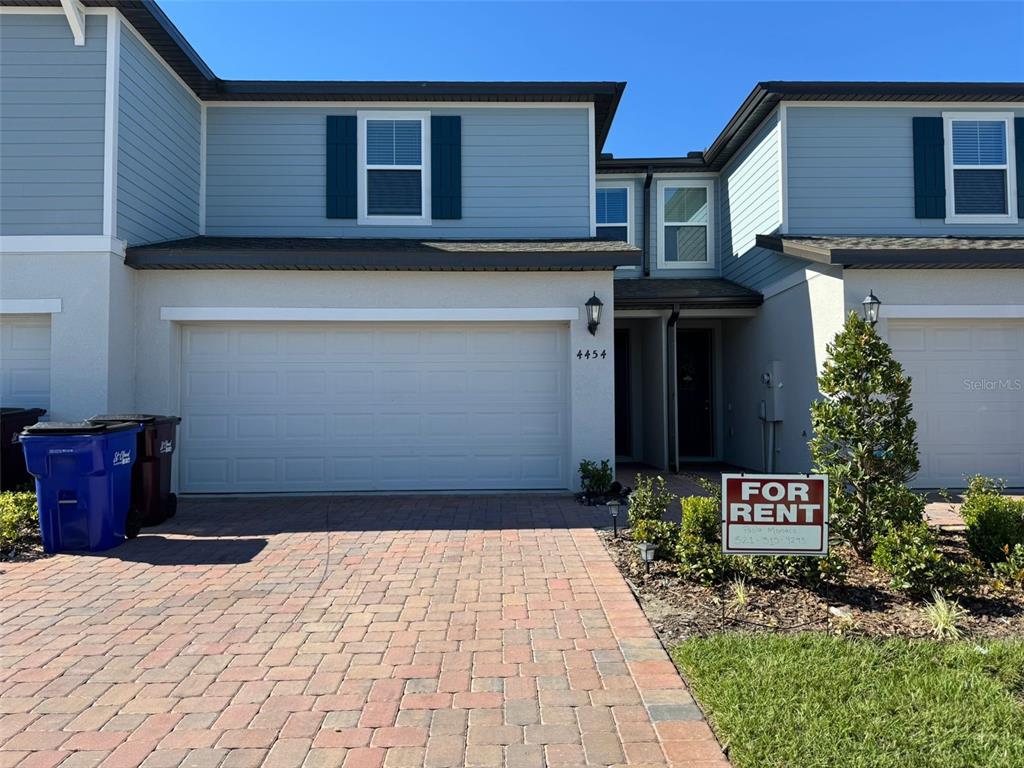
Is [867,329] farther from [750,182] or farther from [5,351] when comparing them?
[5,351]

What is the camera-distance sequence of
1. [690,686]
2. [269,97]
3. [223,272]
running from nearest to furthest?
[690,686]
[223,272]
[269,97]

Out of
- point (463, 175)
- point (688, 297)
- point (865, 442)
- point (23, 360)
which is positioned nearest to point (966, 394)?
point (688, 297)

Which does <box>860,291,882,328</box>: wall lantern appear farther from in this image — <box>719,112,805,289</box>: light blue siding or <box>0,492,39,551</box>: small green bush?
<box>0,492,39,551</box>: small green bush

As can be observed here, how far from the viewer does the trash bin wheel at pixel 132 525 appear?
6.43 m

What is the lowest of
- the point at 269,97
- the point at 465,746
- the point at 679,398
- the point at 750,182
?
the point at 465,746

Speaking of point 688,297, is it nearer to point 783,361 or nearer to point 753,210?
point 783,361

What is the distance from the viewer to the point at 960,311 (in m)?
8.45

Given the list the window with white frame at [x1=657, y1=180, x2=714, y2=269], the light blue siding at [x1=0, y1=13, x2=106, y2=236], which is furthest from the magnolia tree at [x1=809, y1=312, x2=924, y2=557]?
the light blue siding at [x1=0, y1=13, x2=106, y2=236]

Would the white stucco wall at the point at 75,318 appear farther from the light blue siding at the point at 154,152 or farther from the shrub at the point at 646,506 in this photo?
the shrub at the point at 646,506

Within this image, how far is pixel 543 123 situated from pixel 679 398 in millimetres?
5940

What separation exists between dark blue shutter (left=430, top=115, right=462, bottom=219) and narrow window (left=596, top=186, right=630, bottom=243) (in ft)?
12.5

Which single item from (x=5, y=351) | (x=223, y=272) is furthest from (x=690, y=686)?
(x=5, y=351)

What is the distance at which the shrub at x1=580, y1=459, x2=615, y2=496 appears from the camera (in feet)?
26.5

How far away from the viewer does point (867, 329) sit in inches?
217
